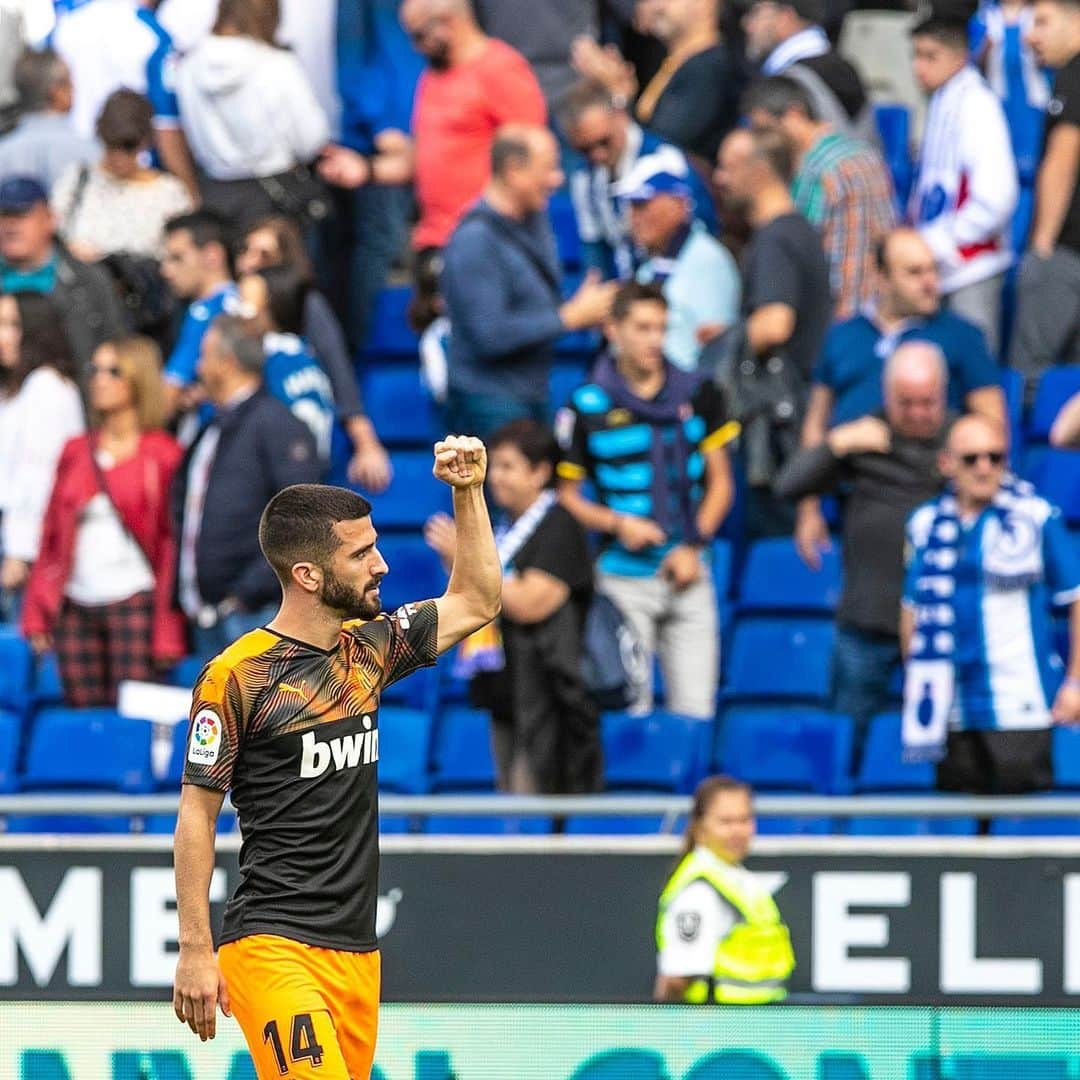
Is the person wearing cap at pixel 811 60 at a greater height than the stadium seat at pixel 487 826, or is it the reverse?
the person wearing cap at pixel 811 60

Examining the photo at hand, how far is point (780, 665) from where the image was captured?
931 cm

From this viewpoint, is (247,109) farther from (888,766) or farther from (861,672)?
(888,766)

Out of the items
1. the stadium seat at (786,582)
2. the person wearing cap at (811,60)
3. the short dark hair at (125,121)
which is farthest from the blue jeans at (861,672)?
the short dark hair at (125,121)

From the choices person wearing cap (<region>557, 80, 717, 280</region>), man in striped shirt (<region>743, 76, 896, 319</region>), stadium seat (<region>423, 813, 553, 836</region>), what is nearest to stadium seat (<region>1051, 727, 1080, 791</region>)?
stadium seat (<region>423, 813, 553, 836</region>)

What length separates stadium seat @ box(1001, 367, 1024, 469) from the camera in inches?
390

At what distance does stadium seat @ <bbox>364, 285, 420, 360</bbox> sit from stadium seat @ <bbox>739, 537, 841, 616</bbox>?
2.31 m

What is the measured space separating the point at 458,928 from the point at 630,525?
1598 millimetres

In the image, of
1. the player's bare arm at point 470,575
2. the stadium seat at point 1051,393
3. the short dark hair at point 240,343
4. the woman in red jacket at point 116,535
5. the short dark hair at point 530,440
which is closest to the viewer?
the player's bare arm at point 470,575

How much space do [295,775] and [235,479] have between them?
4021 millimetres

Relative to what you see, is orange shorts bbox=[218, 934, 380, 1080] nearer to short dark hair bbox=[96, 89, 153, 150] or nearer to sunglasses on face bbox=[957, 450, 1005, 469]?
sunglasses on face bbox=[957, 450, 1005, 469]

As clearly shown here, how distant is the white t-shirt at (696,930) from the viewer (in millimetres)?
7082

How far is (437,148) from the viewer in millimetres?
10195

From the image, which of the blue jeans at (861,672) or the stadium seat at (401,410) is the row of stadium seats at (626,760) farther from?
the stadium seat at (401,410)

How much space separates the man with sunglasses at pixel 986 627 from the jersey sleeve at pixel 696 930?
118cm
